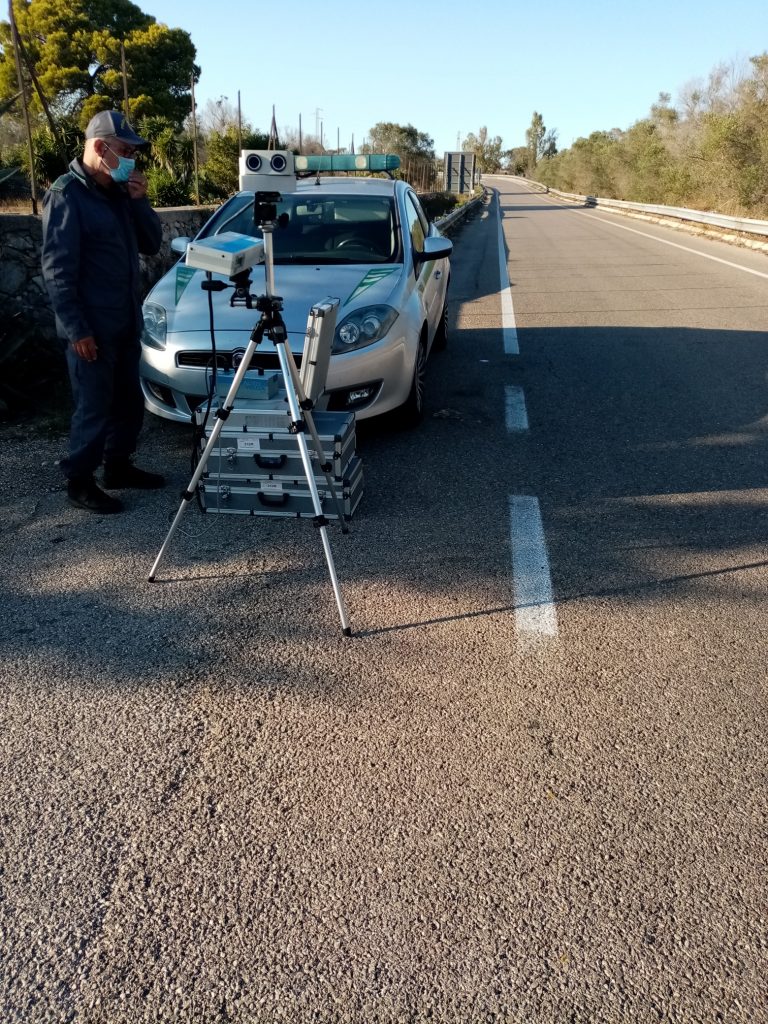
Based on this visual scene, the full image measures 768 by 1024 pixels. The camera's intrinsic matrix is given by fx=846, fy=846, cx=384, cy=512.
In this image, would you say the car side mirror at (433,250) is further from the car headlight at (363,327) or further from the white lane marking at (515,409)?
the white lane marking at (515,409)

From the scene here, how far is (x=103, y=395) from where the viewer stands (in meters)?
4.52

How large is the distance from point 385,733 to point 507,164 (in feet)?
666

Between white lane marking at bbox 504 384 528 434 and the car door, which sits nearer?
white lane marking at bbox 504 384 528 434

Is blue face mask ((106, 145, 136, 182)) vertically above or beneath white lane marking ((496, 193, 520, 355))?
above

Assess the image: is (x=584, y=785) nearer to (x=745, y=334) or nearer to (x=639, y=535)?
(x=639, y=535)

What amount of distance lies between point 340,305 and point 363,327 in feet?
1.31

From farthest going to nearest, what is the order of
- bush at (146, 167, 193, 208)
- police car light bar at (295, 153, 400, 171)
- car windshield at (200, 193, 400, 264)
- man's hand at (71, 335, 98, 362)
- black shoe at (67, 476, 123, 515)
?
bush at (146, 167, 193, 208)
police car light bar at (295, 153, 400, 171)
car windshield at (200, 193, 400, 264)
black shoe at (67, 476, 123, 515)
man's hand at (71, 335, 98, 362)

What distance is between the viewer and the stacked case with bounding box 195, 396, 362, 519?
442cm

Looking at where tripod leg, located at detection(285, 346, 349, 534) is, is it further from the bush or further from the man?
the bush

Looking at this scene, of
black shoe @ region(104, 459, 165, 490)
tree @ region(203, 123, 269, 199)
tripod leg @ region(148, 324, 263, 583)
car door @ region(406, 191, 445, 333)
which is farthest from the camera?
tree @ region(203, 123, 269, 199)

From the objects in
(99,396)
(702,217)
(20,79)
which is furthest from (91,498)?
(702,217)

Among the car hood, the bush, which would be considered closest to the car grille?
the car hood

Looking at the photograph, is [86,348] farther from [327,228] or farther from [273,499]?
[327,228]

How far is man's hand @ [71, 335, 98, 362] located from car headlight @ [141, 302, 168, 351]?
972 millimetres
